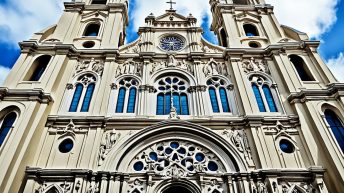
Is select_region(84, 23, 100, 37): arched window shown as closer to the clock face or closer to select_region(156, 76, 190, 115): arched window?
the clock face

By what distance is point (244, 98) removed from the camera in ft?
46.5

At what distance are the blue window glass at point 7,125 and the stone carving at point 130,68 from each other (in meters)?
5.81

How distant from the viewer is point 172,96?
49.0ft

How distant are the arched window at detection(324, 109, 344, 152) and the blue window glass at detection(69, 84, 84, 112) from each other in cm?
1300

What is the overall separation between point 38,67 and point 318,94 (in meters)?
16.0

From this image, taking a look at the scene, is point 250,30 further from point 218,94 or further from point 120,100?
point 120,100

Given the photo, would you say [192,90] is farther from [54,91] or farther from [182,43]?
[54,91]

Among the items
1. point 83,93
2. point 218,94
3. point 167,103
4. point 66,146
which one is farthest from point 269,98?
point 66,146

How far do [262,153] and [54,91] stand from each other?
36.3ft

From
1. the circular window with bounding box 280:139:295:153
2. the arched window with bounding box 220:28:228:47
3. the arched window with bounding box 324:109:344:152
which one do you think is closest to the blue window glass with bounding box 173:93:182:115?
the circular window with bounding box 280:139:295:153

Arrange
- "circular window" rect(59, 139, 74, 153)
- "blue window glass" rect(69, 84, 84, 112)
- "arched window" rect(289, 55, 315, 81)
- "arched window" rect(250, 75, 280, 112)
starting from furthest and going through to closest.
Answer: "arched window" rect(289, 55, 315, 81)
"arched window" rect(250, 75, 280, 112)
"blue window glass" rect(69, 84, 84, 112)
"circular window" rect(59, 139, 74, 153)

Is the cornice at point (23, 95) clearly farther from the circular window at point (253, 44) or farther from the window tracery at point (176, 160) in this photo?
the circular window at point (253, 44)

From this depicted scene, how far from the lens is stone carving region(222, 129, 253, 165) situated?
39.6 feet

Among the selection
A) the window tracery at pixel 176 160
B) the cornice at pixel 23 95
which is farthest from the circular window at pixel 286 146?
the cornice at pixel 23 95
